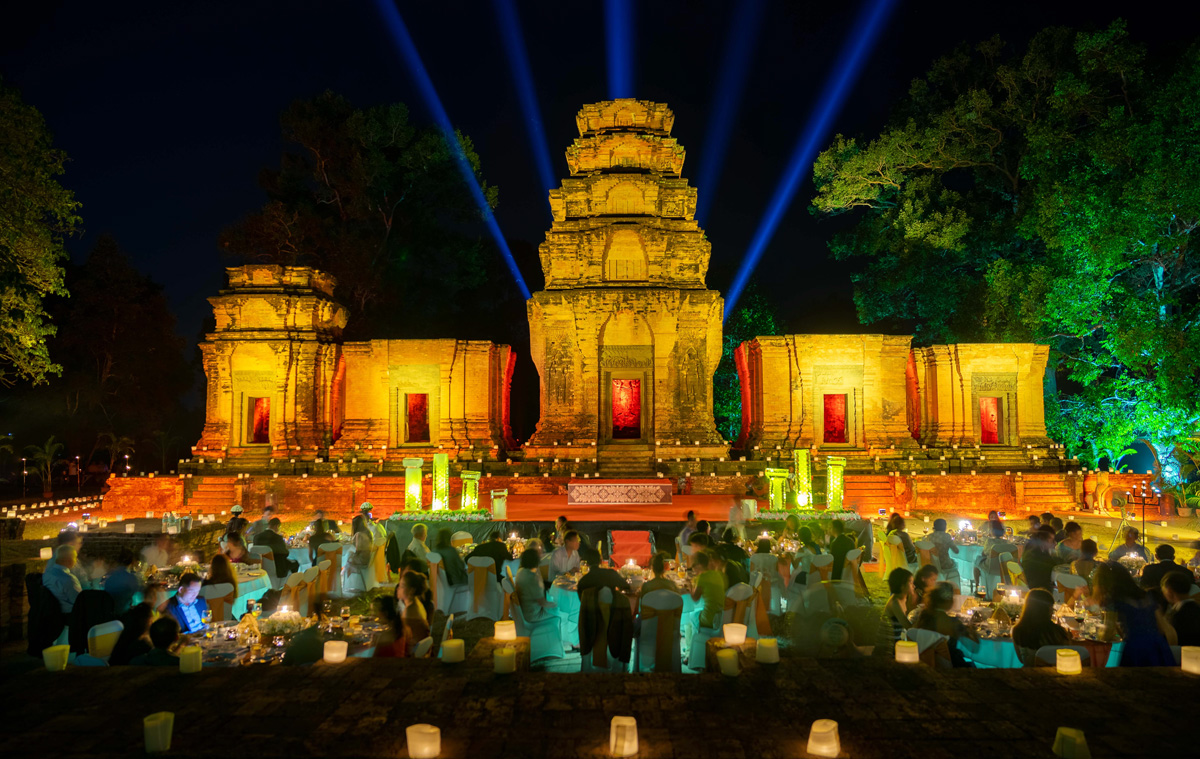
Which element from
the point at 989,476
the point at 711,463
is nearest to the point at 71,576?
the point at 711,463

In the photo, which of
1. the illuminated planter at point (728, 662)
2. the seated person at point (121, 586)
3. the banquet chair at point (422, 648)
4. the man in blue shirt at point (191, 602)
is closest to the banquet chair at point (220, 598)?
the man in blue shirt at point (191, 602)

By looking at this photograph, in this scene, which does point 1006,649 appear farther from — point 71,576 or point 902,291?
point 902,291

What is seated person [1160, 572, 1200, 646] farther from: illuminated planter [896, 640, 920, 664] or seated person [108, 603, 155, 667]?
seated person [108, 603, 155, 667]

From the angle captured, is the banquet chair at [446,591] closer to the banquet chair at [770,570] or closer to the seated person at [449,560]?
the seated person at [449,560]

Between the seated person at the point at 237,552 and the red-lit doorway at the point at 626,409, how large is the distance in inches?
534

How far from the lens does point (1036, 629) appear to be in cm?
527

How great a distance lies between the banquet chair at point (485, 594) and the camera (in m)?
8.35

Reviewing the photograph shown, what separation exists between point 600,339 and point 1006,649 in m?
16.0

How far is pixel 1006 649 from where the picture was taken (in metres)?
5.60

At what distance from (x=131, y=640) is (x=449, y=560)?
3.73 m

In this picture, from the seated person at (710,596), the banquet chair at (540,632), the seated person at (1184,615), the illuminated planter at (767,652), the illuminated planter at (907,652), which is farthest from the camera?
the banquet chair at (540,632)

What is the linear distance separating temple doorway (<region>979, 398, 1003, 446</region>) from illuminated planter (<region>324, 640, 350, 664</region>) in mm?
20938

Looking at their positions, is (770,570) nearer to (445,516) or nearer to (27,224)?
(445,516)

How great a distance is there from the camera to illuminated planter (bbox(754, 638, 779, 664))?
4.40 metres
